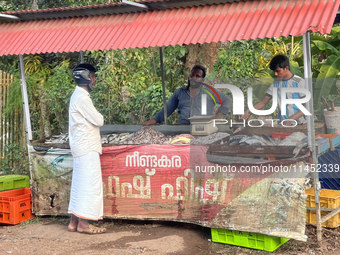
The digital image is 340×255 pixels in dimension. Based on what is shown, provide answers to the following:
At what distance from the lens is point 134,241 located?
5.11 m

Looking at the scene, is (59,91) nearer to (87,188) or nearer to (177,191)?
(87,188)

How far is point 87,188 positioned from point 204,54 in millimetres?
4912

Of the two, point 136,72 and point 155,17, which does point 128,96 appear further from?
point 155,17

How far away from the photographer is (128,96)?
9.97m

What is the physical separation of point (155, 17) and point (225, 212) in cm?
257

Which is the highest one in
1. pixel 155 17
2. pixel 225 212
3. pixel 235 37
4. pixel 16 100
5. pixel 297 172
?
pixel 155 17

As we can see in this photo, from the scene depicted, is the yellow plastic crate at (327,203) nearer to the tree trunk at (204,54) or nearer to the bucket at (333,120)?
the bucket at (333,120)

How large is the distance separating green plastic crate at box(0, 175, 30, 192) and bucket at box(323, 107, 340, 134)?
182 inches

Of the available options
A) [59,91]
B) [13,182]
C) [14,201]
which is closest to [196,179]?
[14,201]

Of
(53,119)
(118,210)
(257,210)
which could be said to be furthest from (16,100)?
(257,210)

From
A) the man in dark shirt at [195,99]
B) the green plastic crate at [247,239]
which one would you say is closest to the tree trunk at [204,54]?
the man in dark shirt at [195,99]

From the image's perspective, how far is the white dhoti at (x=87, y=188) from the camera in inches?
207

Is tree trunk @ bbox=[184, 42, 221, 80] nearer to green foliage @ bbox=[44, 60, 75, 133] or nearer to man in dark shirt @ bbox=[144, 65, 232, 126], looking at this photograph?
man in dark shirt @ bbox=[144, 65, 232, 126]

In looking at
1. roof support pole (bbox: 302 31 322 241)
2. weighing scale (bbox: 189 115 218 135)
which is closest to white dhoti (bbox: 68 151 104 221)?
weighing scale (bbox: 189 115 218 135)
